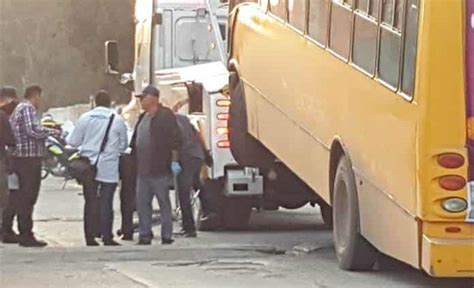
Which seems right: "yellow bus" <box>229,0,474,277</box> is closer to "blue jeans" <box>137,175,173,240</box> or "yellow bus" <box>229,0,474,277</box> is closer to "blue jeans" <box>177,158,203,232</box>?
"blue jeans" <box>137,175,173,240</box>

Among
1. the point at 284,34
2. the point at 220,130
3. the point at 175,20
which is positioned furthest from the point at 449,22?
the point at 175,20

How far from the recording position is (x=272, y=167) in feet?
51.4

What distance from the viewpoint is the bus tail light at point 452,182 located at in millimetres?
9562

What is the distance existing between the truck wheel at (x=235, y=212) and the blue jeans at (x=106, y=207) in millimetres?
2578

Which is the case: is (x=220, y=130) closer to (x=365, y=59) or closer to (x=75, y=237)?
(x=75, y=237)

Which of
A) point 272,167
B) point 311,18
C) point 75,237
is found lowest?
point 75,237

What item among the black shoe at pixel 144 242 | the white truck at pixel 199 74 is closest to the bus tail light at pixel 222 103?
the white truck at pixel 199 74

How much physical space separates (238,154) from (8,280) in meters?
4.61

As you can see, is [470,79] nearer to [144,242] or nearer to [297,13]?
[297,13]

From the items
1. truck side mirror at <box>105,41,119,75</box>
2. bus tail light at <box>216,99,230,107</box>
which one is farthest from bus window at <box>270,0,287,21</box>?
truck side mirror at <box>105,41,119,75</box>

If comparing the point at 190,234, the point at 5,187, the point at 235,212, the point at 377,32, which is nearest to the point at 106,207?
the point at 5,187

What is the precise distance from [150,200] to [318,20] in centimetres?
310

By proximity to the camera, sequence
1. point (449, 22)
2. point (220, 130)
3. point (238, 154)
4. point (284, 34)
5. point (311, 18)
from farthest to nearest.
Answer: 1. point (220, 130)
2. point (238, 154)
3. point (284, 34)
4. point (311, 18)
5. point (449, 22)

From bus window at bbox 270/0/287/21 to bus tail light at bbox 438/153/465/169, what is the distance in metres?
4.76
